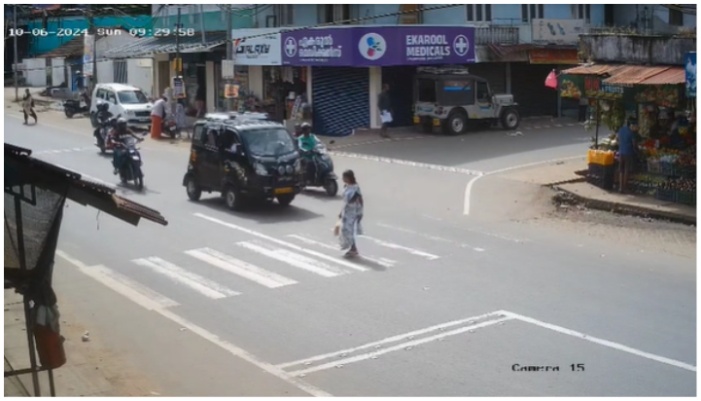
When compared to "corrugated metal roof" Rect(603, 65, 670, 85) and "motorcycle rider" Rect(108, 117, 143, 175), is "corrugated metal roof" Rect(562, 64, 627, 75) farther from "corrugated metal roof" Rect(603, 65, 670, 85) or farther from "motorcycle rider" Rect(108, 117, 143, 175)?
"motorcycle rider" Rect(108, 117, 143, 175)

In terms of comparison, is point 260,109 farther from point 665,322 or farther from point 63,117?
point 665,322

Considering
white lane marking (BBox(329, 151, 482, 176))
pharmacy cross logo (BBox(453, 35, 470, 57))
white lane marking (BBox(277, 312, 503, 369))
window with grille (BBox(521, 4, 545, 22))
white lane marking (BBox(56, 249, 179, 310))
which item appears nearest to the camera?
white lane marking (BBox(277, 312, 503, 369))

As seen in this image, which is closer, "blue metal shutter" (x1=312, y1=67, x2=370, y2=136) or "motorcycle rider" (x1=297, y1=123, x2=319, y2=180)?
"motorcycle rider" (x1=297, y1=123, x2=319, y2=180)

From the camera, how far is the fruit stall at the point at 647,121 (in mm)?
16672

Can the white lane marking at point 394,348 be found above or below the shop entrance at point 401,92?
below

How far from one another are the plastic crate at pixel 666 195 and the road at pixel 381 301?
96.5 inches

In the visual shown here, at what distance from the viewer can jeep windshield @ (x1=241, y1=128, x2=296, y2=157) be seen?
660 inches

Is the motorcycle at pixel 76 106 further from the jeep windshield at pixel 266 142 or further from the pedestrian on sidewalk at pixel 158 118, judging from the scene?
the jeep windshield at pixel 266 142

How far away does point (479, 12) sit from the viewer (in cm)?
2648

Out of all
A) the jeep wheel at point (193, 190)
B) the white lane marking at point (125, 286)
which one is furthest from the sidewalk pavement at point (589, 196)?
the white lane marking at point (125, 286)

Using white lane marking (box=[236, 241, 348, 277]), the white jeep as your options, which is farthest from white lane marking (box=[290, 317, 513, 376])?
the white jeep

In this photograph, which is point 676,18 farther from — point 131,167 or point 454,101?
point 131,167

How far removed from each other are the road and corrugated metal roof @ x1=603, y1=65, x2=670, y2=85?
262 cm

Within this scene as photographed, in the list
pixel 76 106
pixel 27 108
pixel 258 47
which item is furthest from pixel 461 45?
pixel 27 108
